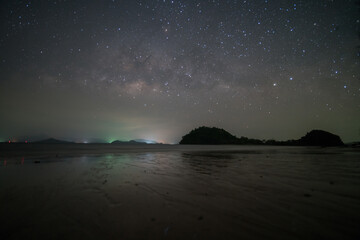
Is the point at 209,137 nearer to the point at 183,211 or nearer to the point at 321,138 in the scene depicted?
the point at 321,138

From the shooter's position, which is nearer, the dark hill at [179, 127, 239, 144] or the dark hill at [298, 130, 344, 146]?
the dark hill at [298, 130, 344, 146]

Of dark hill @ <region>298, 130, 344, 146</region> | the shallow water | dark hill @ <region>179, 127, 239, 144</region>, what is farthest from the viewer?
dark hill @ <region>179, 127, 239, 144</region>

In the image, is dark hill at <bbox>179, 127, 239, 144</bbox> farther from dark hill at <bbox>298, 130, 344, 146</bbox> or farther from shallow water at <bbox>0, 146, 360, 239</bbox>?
shallow water at <bbox>0, 146, 360, 239</bbox>

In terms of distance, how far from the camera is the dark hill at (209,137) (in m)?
136

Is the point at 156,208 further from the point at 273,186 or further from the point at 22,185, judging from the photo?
the point at 22,185

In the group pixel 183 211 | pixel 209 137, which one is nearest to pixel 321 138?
pixel 183 211

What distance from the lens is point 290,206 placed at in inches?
108

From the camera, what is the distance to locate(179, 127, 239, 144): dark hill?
447ft

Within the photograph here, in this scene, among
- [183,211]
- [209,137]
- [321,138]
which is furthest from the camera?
[209,137]

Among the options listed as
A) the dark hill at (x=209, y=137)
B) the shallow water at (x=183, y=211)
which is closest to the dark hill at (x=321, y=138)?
the dark hill at (x=209, y=137)

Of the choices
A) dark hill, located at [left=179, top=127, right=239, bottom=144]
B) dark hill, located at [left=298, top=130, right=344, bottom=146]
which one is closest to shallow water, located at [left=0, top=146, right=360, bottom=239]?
dark hill, located at [left=298, top=130, right=344, bottom=146]

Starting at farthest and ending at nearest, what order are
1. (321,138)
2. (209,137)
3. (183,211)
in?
(209,137) → (321,138) → (183,211)

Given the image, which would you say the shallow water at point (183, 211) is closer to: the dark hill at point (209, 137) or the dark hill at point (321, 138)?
the dark hill at point (321, 138)

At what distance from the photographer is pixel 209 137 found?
141 meters
